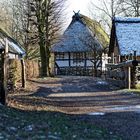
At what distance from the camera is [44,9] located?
5019 centimetres

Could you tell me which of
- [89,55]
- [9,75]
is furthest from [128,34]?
[9,75]

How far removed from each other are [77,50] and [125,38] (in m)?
17.3

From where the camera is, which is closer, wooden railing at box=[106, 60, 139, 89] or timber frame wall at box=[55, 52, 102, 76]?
wooden railing at box=[106, 60, 139, 89]

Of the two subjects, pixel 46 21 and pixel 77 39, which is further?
pixel 77 39

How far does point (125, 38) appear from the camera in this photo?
45062 mm

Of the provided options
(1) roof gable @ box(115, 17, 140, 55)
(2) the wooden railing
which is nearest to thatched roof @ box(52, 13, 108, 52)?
(1) roof gable @ box(115, 17, 140, 55)

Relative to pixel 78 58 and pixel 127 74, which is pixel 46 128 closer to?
pixel 127 74

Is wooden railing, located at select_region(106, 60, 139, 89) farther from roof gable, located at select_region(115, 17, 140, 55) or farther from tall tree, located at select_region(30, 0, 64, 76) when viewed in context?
tall tree, located at select_region(30, 0, 64, 76)

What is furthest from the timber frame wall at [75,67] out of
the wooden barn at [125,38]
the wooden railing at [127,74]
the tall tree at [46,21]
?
the wooden railing at [127,74]

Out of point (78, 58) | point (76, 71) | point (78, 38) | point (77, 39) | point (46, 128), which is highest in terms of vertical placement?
point (78, 38)

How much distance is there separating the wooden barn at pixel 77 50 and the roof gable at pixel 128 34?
37.3 ft

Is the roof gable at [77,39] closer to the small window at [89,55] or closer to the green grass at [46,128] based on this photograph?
the small window at [89,55]

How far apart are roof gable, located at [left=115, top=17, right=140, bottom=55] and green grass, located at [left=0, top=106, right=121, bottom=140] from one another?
29990 mm

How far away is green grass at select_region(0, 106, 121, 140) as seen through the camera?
10.1 m
